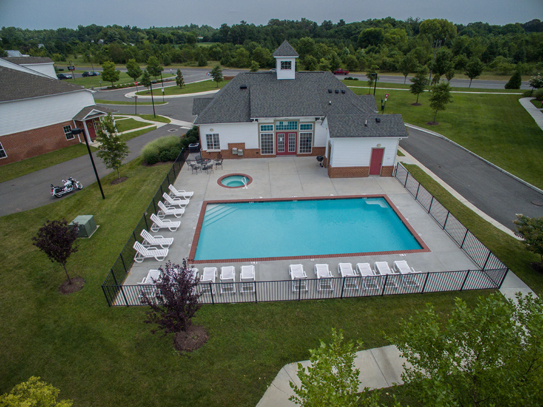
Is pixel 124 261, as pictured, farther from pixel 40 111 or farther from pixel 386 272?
pixel 40 111

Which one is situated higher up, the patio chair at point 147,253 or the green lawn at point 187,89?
the green lawn at point 187,89

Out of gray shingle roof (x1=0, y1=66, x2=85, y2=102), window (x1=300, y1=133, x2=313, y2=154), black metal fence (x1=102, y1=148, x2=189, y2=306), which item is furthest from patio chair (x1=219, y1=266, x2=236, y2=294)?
gray shingle roof (x1=0, y1=66, x2=85, y2=102)

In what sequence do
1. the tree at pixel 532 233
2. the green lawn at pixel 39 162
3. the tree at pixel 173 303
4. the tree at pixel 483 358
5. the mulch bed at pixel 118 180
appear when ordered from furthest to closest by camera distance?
the green lawn at pixel 39 162
the mulch bed at pixel 118 180
the tree at pixel 532 233
the tree at pixel 173 303
the tree at pixel 483 358

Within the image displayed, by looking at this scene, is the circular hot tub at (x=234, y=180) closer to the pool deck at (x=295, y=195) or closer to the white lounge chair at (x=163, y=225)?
the pool deck at (x=295, y=195)

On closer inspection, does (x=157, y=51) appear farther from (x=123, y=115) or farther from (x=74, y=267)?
(x=74, y=267)

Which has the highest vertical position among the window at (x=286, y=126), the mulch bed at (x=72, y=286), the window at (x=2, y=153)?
the window at (x=286, y=126)

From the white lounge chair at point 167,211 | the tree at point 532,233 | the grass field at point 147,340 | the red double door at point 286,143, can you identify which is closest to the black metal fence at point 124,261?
the white lounge chair at point 167,211

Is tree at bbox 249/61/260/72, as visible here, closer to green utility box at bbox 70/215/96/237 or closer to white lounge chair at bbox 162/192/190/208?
white lounge chair at bbox 162/192/190/208
